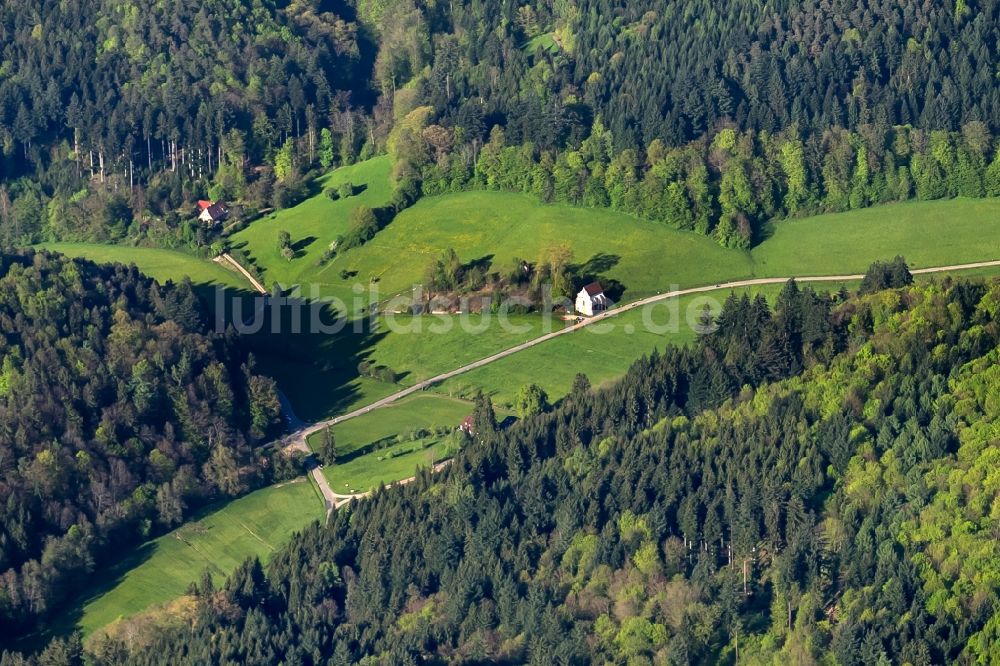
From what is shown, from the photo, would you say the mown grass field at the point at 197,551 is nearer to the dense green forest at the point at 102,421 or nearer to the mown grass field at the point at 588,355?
the dense green forest at the point at 102,421

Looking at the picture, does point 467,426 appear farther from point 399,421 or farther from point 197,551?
point 197,551

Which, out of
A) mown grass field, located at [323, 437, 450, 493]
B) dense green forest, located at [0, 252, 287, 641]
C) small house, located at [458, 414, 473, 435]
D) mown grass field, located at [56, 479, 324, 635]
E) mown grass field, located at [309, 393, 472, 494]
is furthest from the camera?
small house, located at [458, 414, 473, 435]

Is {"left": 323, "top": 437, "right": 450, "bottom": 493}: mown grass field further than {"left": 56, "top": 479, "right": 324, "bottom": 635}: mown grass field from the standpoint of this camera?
Yes

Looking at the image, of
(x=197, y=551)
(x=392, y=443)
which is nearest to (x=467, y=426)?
(x=392, y=443)

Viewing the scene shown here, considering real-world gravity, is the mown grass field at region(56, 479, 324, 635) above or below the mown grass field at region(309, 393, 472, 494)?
below

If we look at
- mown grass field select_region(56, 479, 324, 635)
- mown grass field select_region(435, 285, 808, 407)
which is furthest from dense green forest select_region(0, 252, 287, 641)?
mown grass field select_region(435, 285, 808, 407)

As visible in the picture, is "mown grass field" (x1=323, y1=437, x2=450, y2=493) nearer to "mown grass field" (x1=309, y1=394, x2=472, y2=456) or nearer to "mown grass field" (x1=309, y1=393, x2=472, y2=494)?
"mown grass field" (x1=309, y1=393, x2=472, y2=494)

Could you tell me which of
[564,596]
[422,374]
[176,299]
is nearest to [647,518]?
[564,596]
